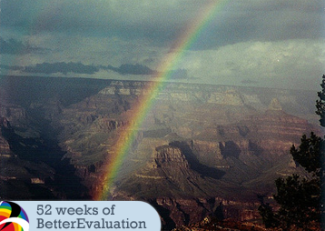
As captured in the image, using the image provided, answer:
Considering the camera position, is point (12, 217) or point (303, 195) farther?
point (303, 195)

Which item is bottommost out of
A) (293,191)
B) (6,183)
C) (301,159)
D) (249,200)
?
(293,191)

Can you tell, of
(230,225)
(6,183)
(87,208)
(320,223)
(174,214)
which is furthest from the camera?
(6,183)

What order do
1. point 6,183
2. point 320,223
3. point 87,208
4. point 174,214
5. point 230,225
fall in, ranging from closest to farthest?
point 87,208 → point 320,223 → point 230,225 → point 174,214 → point 6,183

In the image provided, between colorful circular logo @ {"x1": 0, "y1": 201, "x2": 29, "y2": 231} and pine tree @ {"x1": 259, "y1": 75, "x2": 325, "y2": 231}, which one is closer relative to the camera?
colorful circular logo @ {"x1": 0, "y1": 201, "x2": 29, "y2": 231}

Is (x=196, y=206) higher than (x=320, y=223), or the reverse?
(x=196, y=206)

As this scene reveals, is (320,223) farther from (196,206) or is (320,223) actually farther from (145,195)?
(145,195)

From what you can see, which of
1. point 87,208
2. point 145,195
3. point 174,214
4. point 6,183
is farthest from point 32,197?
point 87,208

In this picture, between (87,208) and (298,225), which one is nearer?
(87,208)

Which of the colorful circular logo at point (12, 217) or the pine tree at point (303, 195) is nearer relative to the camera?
the colorful circular logo at point (12, 217)
